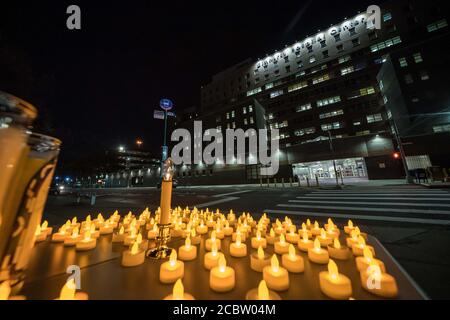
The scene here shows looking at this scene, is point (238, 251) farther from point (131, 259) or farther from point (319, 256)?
point (131, 259)

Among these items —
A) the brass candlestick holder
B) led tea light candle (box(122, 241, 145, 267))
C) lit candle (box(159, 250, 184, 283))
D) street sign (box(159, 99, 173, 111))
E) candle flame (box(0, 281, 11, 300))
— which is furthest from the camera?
street sign (box(159, 99, 173, 111))

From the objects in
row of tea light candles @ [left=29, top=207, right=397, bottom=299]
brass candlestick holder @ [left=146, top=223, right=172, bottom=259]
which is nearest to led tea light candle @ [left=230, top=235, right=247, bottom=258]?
row of tea light candles @ [left=29, top=207, right=397, bottom=299]

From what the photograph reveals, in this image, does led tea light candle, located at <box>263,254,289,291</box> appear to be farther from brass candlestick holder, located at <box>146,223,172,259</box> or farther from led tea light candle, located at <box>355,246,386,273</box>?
brass candlestick holder, located at <box>146,223,172,259</box>

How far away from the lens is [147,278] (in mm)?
1158

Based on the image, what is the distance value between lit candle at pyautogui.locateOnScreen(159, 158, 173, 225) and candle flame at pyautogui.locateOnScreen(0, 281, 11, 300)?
858mm

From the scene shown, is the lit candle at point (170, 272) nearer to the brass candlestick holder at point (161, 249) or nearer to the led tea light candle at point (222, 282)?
the led tea light candle at point (222, 282)

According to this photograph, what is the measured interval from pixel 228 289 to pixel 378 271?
896 mm

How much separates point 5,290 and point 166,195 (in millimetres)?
1004

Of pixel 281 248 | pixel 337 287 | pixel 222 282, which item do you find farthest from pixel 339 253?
pixel 222 282

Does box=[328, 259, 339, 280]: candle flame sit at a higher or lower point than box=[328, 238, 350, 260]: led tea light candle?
higher

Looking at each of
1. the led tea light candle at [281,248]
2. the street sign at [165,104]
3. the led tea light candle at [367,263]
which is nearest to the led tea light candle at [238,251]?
the led tea light candle at [281,248]

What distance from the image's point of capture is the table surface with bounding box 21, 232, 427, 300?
963 mm

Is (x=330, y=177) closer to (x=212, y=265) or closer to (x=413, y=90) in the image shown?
(x=413, y=90)
